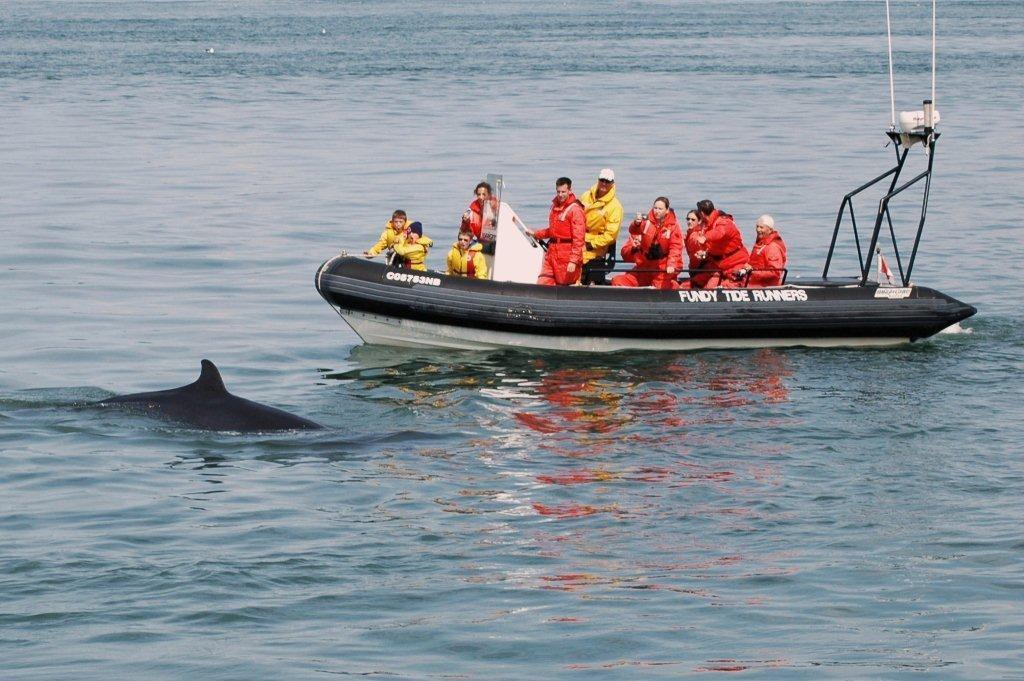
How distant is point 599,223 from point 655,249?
0.84 meters

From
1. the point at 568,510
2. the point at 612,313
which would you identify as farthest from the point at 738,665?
the point at 612,313

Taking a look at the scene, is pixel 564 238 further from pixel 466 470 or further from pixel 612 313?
pixel 466 470

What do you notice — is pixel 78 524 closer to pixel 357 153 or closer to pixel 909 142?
pixel 909 142

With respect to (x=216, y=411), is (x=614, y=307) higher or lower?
higher

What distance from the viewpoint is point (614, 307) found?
19.4 m

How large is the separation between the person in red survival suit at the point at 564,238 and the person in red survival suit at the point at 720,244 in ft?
5.14

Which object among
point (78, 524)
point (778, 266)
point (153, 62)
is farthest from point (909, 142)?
→ point (153, 62)

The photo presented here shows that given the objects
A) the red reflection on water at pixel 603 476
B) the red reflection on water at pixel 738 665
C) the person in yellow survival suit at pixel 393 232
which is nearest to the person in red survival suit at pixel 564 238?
the person in yellow survival suit at pixel 393 232

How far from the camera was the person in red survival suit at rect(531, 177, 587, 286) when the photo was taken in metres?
19.4

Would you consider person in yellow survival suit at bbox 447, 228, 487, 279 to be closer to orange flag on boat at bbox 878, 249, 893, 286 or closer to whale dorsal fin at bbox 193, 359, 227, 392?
whale dorsal fin at bbox 193, 359, 227, 392

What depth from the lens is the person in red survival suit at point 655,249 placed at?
19719mm

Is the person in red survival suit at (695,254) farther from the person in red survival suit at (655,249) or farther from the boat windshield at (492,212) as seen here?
the boat windshield at (492,212)

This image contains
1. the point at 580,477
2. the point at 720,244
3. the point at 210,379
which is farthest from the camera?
the point at 720,244

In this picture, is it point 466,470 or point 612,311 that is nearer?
point 466,470
